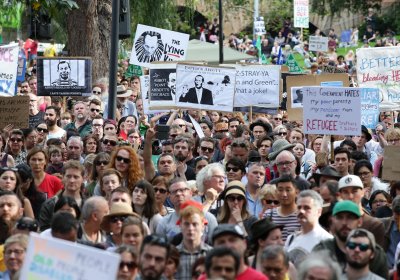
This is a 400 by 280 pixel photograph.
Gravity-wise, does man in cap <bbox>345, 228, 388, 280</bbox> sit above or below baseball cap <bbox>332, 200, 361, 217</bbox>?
below

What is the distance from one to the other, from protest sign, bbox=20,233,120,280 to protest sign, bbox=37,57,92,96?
41.7 feet

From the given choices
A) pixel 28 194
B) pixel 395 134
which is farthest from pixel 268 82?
pixel 28 194

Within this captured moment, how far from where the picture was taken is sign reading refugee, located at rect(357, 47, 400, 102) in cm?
2100

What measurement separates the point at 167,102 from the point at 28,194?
6.78 m

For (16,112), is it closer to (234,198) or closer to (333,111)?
(333,111)

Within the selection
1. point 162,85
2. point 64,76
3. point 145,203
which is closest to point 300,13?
point 64,76

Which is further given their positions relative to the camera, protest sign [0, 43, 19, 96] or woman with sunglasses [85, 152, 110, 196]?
protest sign [0, 43, 19, 96]

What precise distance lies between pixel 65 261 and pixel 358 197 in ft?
13.5

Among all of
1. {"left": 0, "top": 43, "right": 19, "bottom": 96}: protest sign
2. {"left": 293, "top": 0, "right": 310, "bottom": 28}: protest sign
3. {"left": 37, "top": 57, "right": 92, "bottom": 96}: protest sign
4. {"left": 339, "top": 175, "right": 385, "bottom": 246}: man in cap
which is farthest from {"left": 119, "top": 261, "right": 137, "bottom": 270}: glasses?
{"left": 293, "top": 0, "right": 310, "bottom": 28}: protest sign

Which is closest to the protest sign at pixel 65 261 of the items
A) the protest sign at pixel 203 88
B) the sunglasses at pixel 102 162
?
the sunglasses at pixel 102 162

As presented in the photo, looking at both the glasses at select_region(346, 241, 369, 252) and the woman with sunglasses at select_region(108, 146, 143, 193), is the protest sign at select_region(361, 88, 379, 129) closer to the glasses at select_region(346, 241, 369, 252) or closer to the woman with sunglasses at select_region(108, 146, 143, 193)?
the woman with sunglasses at select_region(108, 146, 143, 193)

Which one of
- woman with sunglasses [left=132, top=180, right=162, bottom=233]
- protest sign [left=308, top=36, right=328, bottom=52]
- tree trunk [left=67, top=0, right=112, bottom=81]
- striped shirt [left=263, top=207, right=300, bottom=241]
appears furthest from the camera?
protest sign [left=308, top=36, right=328, bottom=52]

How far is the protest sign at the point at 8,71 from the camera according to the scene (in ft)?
65.6

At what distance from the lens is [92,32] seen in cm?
2611
